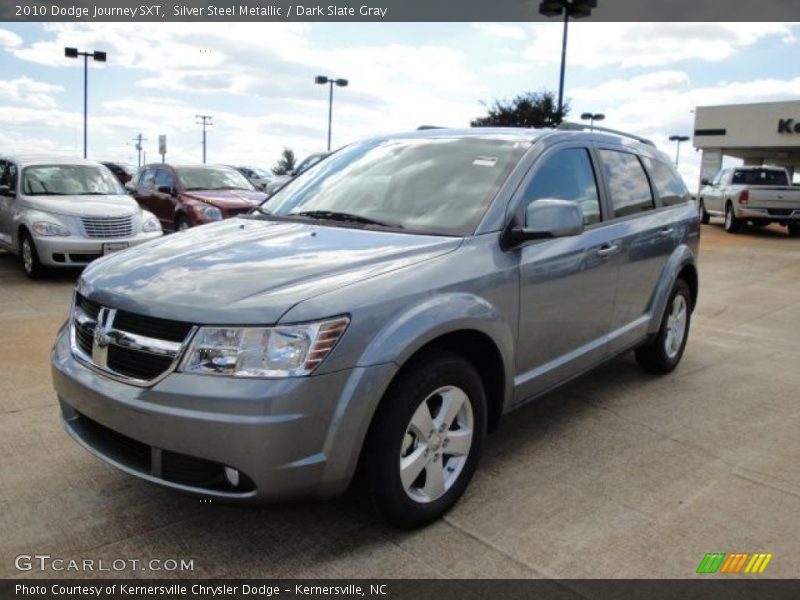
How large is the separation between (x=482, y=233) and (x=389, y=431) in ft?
3.57

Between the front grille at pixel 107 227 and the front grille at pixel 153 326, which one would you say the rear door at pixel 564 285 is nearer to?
the front grille at pixel 153 326

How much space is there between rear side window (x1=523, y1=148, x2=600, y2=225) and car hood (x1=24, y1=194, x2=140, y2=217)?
7.00 meters

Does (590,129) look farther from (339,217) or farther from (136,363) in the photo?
(136,363)

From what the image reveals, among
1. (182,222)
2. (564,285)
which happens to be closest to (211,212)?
(182,222)

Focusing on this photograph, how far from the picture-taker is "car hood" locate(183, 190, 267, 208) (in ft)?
36.9

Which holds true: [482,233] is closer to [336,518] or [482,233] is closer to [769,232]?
[336,518]

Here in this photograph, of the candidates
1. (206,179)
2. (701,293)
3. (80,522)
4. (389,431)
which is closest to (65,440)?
(80,522)

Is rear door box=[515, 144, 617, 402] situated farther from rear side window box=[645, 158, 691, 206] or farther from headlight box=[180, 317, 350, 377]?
headlight box=[180, 317, 350, 377]

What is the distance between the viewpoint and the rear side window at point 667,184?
16.3ft

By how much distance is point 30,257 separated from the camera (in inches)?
353

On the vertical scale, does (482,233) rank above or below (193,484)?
above

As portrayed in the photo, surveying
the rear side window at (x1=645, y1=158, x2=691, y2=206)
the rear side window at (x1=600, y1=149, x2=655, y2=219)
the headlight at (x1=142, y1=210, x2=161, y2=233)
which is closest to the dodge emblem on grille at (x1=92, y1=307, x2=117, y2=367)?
the rear side window at (x1=600, y1=149, x2=655, y2=219)

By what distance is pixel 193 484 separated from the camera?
2.55 metres

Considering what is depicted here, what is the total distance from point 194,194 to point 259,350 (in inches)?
388
